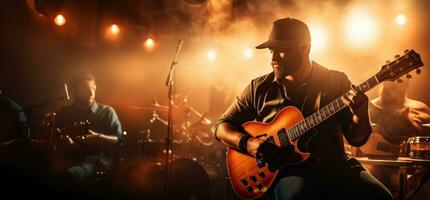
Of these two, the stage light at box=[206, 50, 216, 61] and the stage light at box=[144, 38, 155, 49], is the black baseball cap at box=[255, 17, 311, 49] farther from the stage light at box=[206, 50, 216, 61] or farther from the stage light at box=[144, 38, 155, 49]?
the stage light at box=[144, 38, 155, 49]

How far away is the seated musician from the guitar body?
10.5ft

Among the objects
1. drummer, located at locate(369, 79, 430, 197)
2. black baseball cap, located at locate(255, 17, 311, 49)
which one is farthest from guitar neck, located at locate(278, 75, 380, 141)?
drummer, located at locate(369, 79, 430, 197)

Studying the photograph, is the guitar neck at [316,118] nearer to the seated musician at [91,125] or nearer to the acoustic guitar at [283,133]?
the acoustic guitar at [283,133]

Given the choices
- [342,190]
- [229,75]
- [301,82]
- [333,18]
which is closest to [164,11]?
[229,75]

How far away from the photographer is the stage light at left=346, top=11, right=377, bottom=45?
8344 millimetres

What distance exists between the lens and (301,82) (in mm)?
3883

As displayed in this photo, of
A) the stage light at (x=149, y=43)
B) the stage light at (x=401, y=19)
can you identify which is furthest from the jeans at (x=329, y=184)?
the stage light at (x=149, y=43)

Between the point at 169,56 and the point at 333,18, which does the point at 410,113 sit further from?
the point at 169,56

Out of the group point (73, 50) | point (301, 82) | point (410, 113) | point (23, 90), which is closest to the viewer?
point (301, 82)

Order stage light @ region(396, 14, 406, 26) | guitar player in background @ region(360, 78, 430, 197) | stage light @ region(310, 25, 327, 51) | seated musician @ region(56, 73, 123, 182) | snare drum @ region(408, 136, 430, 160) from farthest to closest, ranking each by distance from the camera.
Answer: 1. stage light @ region(310, 25, 327, 51)
2. stage light @ region(396, 14, 406, 26)
3. seated musician @ region(56, 73, 123, 182)
4. guitar player in background @ region(360, 78, 430, 197)
5. snare drum @ region(408, 136, 430, 160)

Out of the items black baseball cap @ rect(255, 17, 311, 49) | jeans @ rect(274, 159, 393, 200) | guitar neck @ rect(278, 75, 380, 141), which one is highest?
black baseball cap @ rect(255, 17, 311, 49)

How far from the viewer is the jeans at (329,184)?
314 centimetres

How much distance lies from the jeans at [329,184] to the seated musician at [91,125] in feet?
13.3

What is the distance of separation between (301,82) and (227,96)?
777 centimetres
